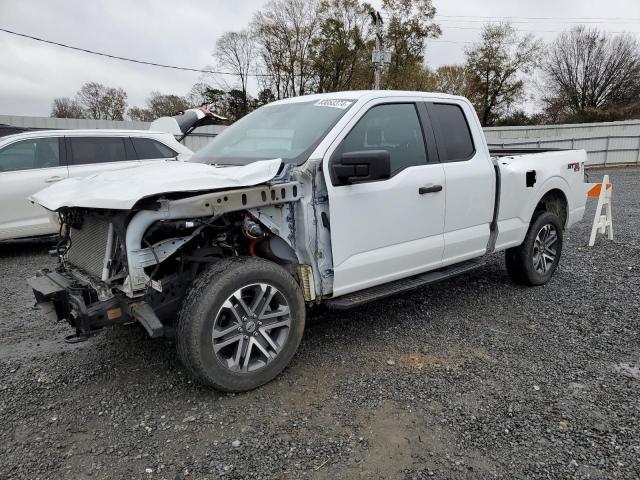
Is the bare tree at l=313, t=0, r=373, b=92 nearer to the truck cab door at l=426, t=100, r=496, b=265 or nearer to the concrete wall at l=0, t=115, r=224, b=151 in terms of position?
the concrete wall at l=0, t=115, r=224, b=151

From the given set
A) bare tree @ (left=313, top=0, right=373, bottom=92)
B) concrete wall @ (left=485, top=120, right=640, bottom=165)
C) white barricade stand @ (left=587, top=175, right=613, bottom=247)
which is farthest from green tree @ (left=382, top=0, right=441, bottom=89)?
white barricade stand @ (left=587, top=175, right=613, bottom=247)

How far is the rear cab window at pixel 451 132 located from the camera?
4043mm

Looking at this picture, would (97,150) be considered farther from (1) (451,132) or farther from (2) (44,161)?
(1) (451,132)

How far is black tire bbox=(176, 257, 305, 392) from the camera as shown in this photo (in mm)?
2771

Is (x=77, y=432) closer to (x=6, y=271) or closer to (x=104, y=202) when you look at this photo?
(x=104, y=202)

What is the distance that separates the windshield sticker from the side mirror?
0.61 m

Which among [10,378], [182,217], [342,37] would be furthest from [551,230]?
[342,37]

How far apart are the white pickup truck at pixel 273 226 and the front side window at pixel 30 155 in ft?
13.0

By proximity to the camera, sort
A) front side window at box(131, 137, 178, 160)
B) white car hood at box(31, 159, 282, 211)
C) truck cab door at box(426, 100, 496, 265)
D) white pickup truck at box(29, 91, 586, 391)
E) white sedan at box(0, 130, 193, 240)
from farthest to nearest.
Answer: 1. front side window at box(131, 137, 178, 160)
2. white sedan at box(0, 130, 193, 240)
3. truck cab door at box(426, 100, 496, 265)
4. white pickup truck at box(29, 91, 586, 391)
5. white car hood at box(31, 159, 282, 211)

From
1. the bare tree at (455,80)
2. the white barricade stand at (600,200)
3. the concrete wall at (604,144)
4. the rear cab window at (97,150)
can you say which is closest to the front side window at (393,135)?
the white barricade stand at (600,200)

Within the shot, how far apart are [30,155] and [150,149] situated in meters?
1.68

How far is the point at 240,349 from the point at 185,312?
448mm

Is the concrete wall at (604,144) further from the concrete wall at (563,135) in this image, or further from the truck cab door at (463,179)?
the truck cab door at (463,179)

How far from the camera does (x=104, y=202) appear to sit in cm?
260
